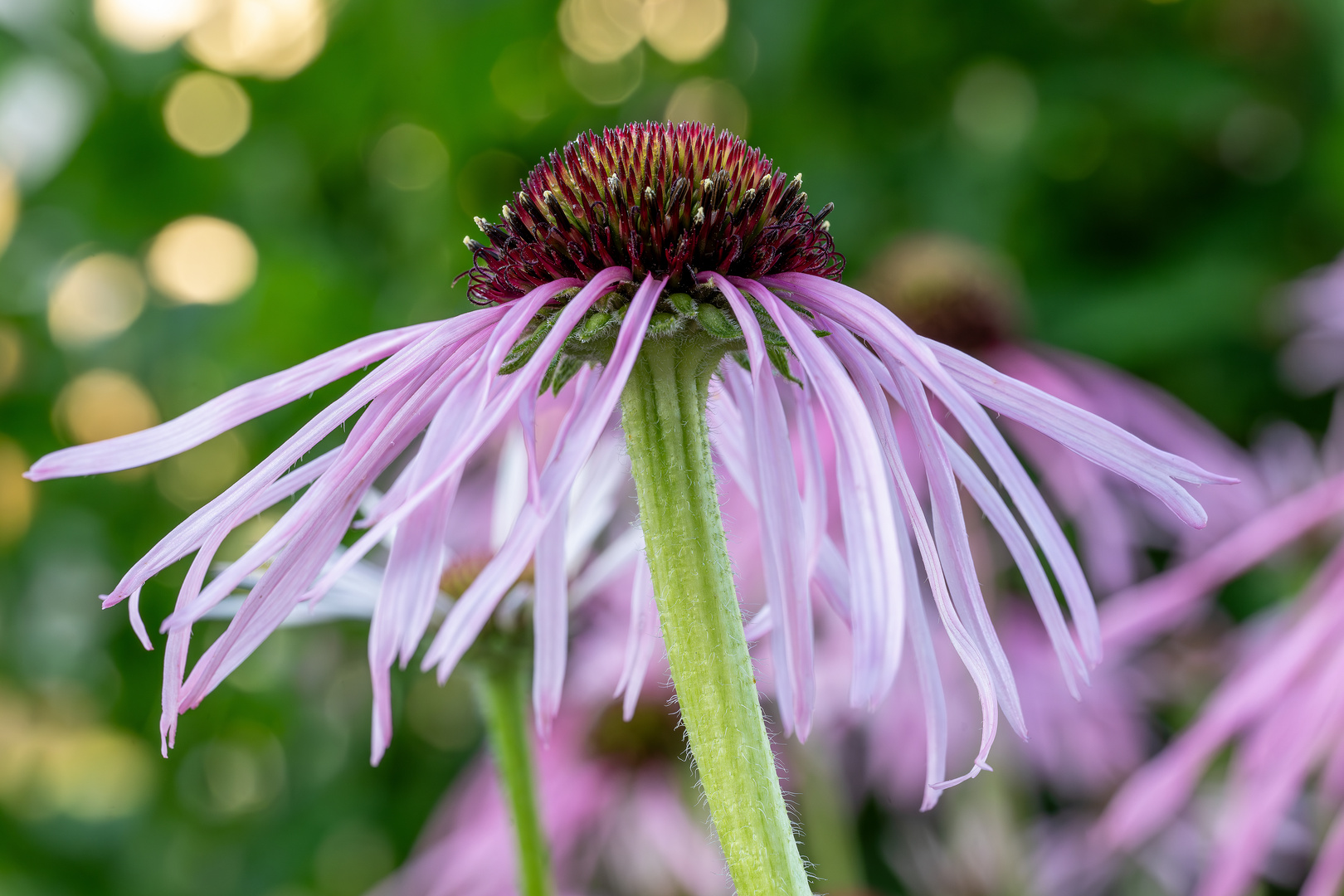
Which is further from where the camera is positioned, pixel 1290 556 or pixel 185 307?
pixel 185 307

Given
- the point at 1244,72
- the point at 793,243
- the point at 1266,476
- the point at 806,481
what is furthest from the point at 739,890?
the point at 1244,72

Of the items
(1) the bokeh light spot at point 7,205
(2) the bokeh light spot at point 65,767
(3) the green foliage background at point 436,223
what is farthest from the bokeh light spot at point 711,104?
(2) the bokeh light spot at point 65,767

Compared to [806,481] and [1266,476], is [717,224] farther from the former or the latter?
[1266,476]

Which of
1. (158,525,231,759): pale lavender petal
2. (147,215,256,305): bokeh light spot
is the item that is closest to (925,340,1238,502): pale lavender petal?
(158,525,231,759): pale lavender petal

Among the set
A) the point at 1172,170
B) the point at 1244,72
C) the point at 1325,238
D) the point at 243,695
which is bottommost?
the point at 243,695

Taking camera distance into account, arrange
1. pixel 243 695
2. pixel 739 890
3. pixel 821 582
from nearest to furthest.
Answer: pixel 739 890
pixel 821 582
pixel 243 695

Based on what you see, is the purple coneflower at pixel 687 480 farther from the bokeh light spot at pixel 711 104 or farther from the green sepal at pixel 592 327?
the bokeh light spot at pixel 711 104
